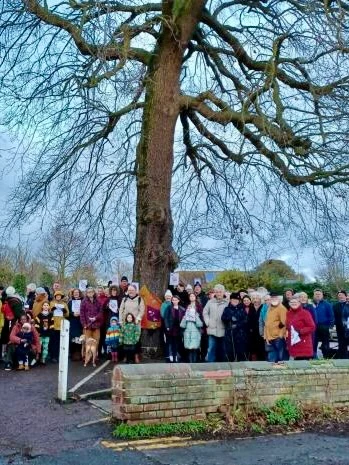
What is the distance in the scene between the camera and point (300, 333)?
458 inches

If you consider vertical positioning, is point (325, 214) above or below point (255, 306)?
above

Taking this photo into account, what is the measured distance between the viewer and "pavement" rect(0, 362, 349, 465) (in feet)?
22.2

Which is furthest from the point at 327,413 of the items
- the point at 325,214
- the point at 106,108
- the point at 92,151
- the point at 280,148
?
the point at 92,151

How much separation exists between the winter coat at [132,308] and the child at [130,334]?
0.13 metres

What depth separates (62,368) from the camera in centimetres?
947

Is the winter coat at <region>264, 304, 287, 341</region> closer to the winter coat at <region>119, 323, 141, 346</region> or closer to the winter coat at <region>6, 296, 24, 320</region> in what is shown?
the winter coat at <region>119, 323, 141, 346</region>

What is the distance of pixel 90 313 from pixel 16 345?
5.91 feet

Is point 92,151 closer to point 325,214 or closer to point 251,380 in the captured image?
point 325,214

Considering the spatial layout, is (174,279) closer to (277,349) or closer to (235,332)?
(235,332)

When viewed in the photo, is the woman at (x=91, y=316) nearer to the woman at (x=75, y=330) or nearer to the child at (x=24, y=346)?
the woman at (x=75, y=330)

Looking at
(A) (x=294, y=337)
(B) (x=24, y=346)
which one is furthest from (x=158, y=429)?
(B) (x=24, y=346)

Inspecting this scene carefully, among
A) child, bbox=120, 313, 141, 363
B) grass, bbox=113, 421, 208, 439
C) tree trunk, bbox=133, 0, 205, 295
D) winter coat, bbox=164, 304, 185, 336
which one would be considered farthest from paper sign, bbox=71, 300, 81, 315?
grass, bbox=113, 421, 208, 439

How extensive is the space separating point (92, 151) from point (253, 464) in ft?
37.6

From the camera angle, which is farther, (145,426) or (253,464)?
(145,426)
